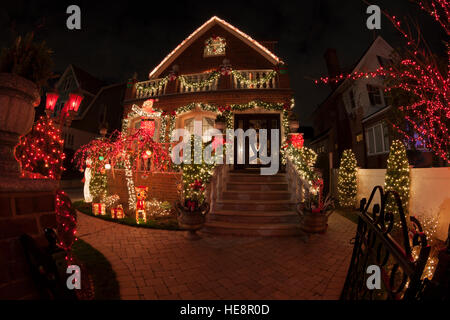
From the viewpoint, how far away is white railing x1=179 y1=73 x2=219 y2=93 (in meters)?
10.8

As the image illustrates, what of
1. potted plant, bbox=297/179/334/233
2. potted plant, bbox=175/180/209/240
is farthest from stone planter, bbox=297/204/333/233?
potted plant, bbox=175/180/209/240

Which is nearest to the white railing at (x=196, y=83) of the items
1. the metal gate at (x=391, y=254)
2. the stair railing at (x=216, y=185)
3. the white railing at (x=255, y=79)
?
the white railing at (x=255, y=79)

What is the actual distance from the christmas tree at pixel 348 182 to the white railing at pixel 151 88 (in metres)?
10.7

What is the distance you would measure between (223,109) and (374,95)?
35.9 feet

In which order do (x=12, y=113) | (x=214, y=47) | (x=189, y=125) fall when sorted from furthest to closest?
1. (x=214, y=47)
2. (x=189, y=125)
3. (x=12, y=113)

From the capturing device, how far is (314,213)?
197 inches

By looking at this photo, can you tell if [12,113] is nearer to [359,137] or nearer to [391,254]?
[391,254]

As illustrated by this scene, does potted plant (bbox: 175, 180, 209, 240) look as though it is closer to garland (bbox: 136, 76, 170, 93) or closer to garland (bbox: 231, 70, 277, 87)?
garland (bbox: 231, 70, 277, 87)

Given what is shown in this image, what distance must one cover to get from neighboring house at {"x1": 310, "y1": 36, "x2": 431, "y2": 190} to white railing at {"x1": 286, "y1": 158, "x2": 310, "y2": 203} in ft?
20.7

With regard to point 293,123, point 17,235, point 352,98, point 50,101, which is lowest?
point 17,235

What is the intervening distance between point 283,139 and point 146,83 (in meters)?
8.86

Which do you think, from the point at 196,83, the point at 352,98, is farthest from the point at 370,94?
the point at 196,83

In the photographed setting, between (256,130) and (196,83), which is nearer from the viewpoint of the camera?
(256,130)

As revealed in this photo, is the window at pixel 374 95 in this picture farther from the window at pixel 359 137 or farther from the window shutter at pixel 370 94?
the window at pixel 359 137
